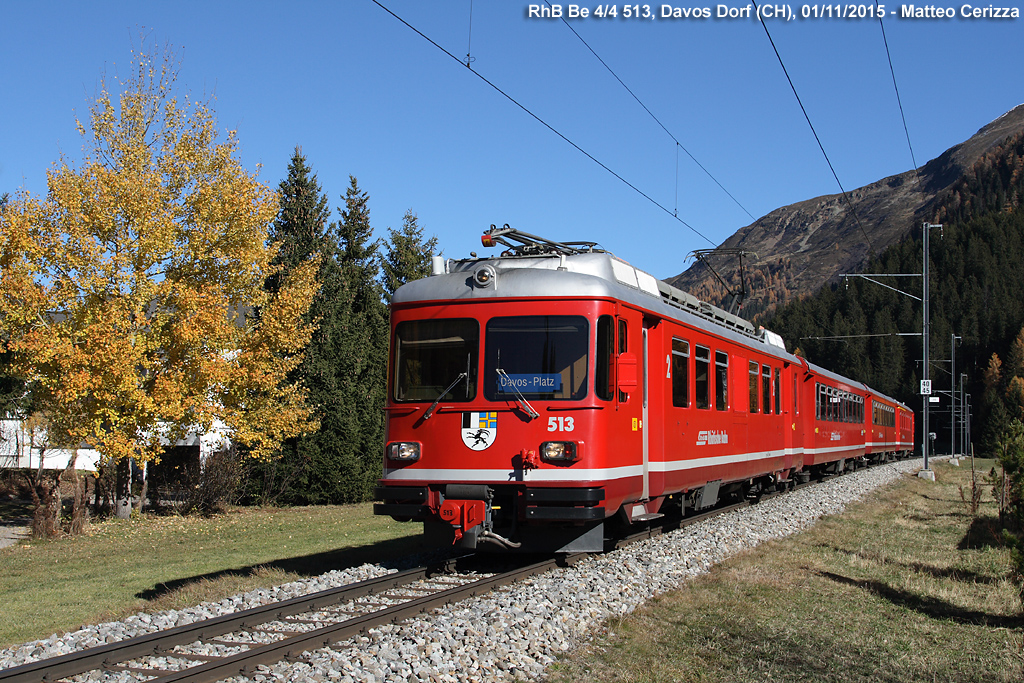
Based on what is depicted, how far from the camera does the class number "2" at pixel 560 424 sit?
877cm

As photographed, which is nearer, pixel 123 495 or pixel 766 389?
pixel 766 389

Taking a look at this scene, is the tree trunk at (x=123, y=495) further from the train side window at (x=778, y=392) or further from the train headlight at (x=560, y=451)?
the train headlight at (x=560, y=451)

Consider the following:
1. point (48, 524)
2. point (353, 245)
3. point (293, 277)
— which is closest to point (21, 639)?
point (48, 524)

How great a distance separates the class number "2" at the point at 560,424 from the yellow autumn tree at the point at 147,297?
1002cm

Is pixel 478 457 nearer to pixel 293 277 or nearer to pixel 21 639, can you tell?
pixel 21 639

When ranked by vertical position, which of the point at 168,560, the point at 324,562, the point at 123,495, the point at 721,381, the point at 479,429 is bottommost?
the point at 168,560

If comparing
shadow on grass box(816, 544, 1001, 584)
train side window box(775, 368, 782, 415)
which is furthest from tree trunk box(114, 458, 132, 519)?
shadow on grass box(816, 544, 1001, 584)

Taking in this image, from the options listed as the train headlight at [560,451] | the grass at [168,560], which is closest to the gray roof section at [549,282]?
the train headlight at [560,451]

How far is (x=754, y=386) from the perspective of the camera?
1491 cm

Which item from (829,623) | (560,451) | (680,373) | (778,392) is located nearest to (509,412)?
(560,451)

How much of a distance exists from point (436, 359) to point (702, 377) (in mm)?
4196

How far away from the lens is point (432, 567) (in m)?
9.34

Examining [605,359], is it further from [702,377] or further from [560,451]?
[702,377]

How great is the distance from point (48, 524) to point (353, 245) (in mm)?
23597
